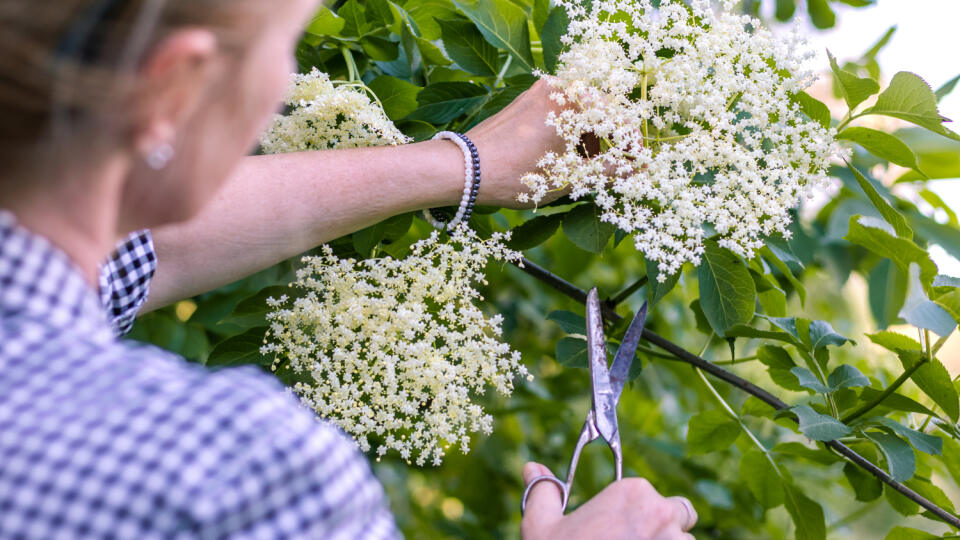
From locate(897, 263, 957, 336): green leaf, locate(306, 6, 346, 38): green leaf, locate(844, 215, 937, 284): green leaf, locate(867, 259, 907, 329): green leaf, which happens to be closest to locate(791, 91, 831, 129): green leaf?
locate(844, 215, 937, 284): green leaf

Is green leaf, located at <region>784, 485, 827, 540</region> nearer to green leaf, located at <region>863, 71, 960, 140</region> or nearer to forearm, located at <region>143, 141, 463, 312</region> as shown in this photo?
green leaf, located at <region>863, 71, 960, 140</region>

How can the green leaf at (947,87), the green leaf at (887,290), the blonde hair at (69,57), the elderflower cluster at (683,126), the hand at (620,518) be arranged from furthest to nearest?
the green leaf at (887,290) < the green leaf at (947,87) < the elderflower cluster at (683,126) < the hand at (620,518) < the blonde hair at (69,57)

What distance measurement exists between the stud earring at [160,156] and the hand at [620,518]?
1.40 ft

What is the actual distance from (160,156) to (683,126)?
625 mm

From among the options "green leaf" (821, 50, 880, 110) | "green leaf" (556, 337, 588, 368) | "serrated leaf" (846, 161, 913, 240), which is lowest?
"green leaf" (556, 337, 588, 368)

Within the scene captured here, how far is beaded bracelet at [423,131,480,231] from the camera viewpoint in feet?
3.21

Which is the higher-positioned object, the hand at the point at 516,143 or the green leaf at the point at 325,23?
the green leaf at the point at 325,23

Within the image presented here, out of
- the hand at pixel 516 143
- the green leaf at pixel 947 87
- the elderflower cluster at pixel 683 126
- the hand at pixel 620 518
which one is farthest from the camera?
the green leaf at pixel 947 87

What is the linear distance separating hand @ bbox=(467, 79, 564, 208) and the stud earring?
509 millimetres

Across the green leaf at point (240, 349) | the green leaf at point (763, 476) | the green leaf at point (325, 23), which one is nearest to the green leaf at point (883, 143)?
the green leaf at point (763, 476)

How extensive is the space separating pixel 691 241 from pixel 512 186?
238mm

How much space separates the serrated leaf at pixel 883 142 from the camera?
3.12ft

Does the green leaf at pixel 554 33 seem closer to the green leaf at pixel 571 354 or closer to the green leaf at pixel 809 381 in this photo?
the green leaf at pixel 571 354

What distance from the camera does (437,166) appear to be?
0.97 m
